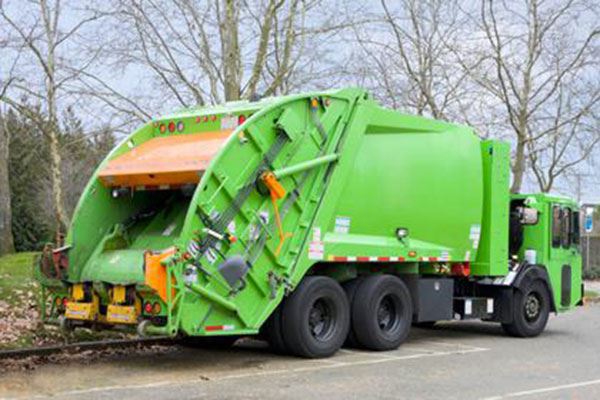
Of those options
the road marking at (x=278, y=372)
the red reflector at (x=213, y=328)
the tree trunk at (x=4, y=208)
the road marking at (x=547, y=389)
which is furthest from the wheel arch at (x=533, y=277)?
the tree trunk at (x=4, y=208)

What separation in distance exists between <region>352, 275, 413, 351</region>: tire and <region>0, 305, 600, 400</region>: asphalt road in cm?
19

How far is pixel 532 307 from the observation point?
14703 millimetres

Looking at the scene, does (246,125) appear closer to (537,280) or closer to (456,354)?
(456,354)

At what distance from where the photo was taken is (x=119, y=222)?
11.2 meters

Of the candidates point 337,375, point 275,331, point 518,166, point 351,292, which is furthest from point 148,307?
point 518,166

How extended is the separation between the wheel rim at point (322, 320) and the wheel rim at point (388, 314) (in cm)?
107

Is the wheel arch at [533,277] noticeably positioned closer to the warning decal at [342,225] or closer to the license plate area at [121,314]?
the warning decal at [342,225]

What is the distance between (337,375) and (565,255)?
6647 mm

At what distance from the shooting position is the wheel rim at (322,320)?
11328mm

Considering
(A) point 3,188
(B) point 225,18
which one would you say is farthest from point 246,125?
(A) point 3,188

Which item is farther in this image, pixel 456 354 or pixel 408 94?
pixel 408 94

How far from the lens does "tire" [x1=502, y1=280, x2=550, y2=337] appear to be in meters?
14.3

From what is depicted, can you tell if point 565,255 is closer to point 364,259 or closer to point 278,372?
point 364,259

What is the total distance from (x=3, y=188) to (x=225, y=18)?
7.17m
